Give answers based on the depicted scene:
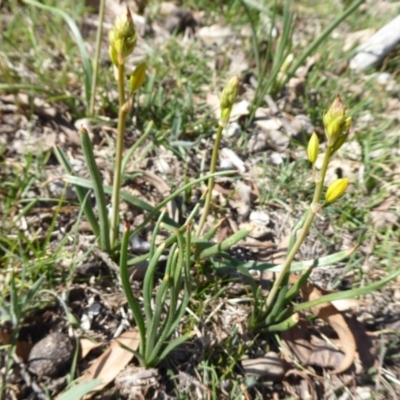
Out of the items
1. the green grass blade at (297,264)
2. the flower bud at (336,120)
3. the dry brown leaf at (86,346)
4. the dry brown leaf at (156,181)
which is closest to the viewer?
the flower bud at (336,120)

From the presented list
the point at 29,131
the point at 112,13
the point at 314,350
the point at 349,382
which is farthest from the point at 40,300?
the point at 112,13

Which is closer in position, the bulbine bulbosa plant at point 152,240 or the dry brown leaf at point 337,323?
the bulbine bulbosa plant at point 152,240

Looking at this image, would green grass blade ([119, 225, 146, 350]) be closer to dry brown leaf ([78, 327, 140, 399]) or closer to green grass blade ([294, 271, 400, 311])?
dry brown leaf ([78, 327, 140, 399])

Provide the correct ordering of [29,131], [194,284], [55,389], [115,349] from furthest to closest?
1. [29,131]
2. [194,284]
3. [115,349]
4. [55,389]

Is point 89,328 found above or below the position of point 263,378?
above

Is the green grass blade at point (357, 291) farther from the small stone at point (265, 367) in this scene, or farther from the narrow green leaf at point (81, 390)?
the narrow green leaf at point (81, 390)

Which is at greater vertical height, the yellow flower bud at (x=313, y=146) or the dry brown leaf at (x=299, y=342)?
the yellow flower bud at (x=313, y=146)

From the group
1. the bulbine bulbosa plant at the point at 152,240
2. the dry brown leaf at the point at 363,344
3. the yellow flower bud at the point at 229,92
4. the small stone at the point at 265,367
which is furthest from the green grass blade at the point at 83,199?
the dry brown leaf at the point at 363,344

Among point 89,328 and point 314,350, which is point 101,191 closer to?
point 89,328
